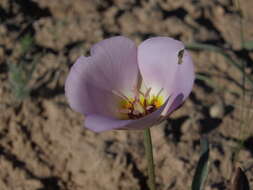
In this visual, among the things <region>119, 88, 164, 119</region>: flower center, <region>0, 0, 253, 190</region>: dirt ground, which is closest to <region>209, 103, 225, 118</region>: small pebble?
<region>0, 0, 253, 190</region>: dirt ground

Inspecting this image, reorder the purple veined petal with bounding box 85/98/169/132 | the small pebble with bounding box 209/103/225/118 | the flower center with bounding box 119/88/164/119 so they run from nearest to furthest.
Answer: the purple veined petal with bounding box 85/98/169/132, the flower center with bounding box 119/88/164/119, the small pebble with bounding box 209/103/225/118

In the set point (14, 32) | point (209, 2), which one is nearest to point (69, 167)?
point (14, 32)

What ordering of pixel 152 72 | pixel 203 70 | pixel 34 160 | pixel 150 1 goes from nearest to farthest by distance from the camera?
pixel 152 72 < pixel 34 160 < pixel 203 70 < pixel 150 1

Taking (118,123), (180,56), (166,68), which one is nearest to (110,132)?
(166,68)

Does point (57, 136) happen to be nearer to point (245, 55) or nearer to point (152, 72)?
point (152, 72)

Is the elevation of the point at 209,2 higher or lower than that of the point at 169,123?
higher

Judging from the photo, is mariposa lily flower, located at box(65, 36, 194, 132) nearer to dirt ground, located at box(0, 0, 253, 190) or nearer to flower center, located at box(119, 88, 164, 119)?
flower center, located at box(119, 88, 164, 119)

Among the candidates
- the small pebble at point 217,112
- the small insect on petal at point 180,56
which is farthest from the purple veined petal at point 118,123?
the small pebble at point 217,112

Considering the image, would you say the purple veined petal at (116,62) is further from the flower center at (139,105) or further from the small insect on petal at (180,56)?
the small insect on petal at (180,56)
